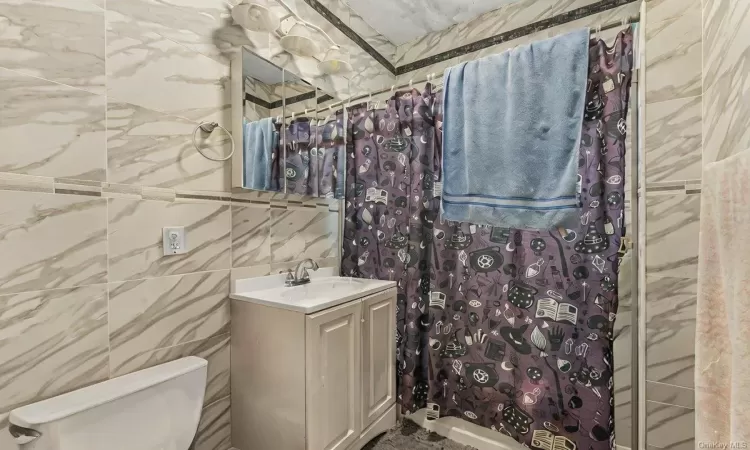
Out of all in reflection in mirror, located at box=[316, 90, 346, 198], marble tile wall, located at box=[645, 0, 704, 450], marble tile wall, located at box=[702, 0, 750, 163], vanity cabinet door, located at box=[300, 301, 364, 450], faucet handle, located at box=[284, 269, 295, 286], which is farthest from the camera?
reflection in mirror, located at box=[316, 90, 346, 198]

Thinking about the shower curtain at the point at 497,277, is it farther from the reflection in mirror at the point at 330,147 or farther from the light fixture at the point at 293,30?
the light fixture at the point at 293,30

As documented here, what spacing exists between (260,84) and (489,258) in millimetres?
1475

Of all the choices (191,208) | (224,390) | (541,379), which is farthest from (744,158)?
(224,390)

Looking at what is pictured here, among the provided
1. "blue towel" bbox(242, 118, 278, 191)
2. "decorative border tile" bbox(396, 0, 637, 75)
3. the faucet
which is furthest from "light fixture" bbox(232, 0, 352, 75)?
the faucet

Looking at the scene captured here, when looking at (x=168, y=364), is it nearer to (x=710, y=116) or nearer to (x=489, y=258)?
(x=489, y=258)

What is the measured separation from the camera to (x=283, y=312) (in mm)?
1347

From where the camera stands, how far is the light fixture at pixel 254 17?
1.43 meters

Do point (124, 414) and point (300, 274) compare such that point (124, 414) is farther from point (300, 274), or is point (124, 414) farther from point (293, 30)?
point (293, 30)

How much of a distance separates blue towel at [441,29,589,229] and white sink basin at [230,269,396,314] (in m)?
0.62

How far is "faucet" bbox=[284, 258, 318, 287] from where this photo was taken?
1.75 metres

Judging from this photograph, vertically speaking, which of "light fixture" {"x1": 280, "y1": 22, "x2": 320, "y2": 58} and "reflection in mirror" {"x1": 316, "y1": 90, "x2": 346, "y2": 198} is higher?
"light fixture" {"x1": 280, "y1": 22, "x2": 320, "y2": 58}

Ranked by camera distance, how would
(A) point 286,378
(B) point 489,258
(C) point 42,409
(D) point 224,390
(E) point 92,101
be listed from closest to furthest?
(C) point 42,409 → (E) point 92,101 → (A) point 286,378 → (D) point 224,390 → (B) point 489,258

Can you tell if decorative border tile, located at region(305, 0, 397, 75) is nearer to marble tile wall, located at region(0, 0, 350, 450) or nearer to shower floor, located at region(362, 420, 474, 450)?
marble tile wall, located at region(0, 0, 350, 450)

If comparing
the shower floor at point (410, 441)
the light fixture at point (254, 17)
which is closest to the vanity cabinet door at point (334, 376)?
the shower floor at point (410, 441)
